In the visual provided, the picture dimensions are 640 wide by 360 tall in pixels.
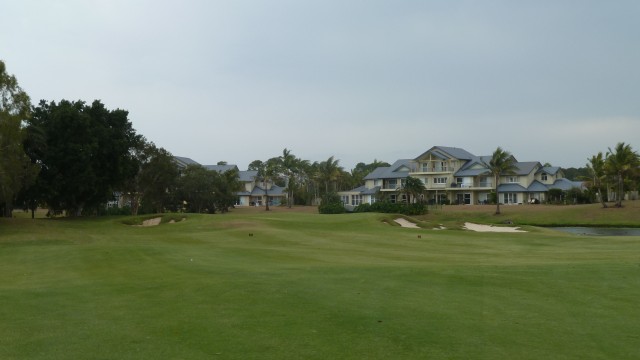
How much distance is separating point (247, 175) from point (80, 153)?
84.1m

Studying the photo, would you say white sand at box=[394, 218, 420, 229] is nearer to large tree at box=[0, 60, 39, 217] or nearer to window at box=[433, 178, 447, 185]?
large tree at box=[0, 60, 39, 217]

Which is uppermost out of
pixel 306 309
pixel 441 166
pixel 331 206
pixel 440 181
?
pixel 441 166

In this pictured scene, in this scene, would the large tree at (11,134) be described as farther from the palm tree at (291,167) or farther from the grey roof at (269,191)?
the grey roof at (269,191)

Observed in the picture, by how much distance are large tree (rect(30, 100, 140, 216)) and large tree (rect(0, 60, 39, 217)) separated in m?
8.31

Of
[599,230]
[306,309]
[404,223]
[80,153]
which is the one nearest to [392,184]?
[599,230]

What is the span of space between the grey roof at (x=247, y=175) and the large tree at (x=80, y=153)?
73109 millimetres

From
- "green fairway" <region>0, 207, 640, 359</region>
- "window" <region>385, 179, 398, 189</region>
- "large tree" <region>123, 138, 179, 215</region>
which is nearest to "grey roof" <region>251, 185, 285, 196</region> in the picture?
"window" <region>385, 179, 398, 189</region>

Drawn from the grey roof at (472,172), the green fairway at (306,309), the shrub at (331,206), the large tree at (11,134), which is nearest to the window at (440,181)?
the grey roof at (472,172)

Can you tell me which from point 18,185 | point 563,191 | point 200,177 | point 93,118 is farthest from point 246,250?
point 563,191

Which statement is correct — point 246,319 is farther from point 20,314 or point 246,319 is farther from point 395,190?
point 395,190

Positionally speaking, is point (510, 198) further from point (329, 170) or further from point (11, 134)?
point (11, 134)

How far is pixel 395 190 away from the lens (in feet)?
380

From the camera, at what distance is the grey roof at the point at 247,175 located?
13434 cm

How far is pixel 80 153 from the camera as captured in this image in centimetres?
5256
